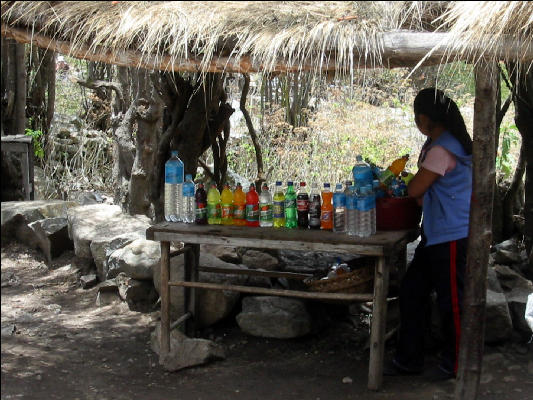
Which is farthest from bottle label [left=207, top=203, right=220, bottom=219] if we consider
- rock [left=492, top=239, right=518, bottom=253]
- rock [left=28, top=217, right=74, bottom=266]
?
rock [left=28, top=217, right=74, bottom=266]

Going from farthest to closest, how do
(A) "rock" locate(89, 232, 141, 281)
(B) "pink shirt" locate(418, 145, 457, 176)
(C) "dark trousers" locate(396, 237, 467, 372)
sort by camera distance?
1. (A) "rock" locate(89, 232, 141, 281)
2. (C) "dark trousers" locate(396, 237, 467, 372)
3. (B) "pink shirt" locate(418, 145, 457, 176)

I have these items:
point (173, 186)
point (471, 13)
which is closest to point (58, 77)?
point (173, 186)

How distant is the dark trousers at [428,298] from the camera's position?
4691 millimetres

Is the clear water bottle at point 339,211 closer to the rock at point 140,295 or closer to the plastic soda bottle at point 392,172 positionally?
the plastic soda bottle at point 392,172

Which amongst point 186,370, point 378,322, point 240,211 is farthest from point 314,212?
point 186,370

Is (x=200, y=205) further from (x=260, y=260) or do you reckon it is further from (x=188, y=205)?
(x=260, y=260)

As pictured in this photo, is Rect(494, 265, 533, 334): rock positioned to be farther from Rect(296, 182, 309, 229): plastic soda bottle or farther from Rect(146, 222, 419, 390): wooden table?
Rect(296, 182, 309, 229): plastic soda bottle

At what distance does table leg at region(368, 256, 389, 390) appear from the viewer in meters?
4.65

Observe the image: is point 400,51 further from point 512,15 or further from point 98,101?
point 98,101

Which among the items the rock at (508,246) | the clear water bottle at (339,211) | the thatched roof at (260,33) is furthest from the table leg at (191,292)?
the rock at (508,246)

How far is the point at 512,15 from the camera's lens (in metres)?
3.80

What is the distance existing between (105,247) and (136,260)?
82 cm

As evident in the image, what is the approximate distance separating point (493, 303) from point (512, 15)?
2.35 metres

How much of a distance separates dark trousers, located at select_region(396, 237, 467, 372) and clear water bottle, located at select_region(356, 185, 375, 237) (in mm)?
438
